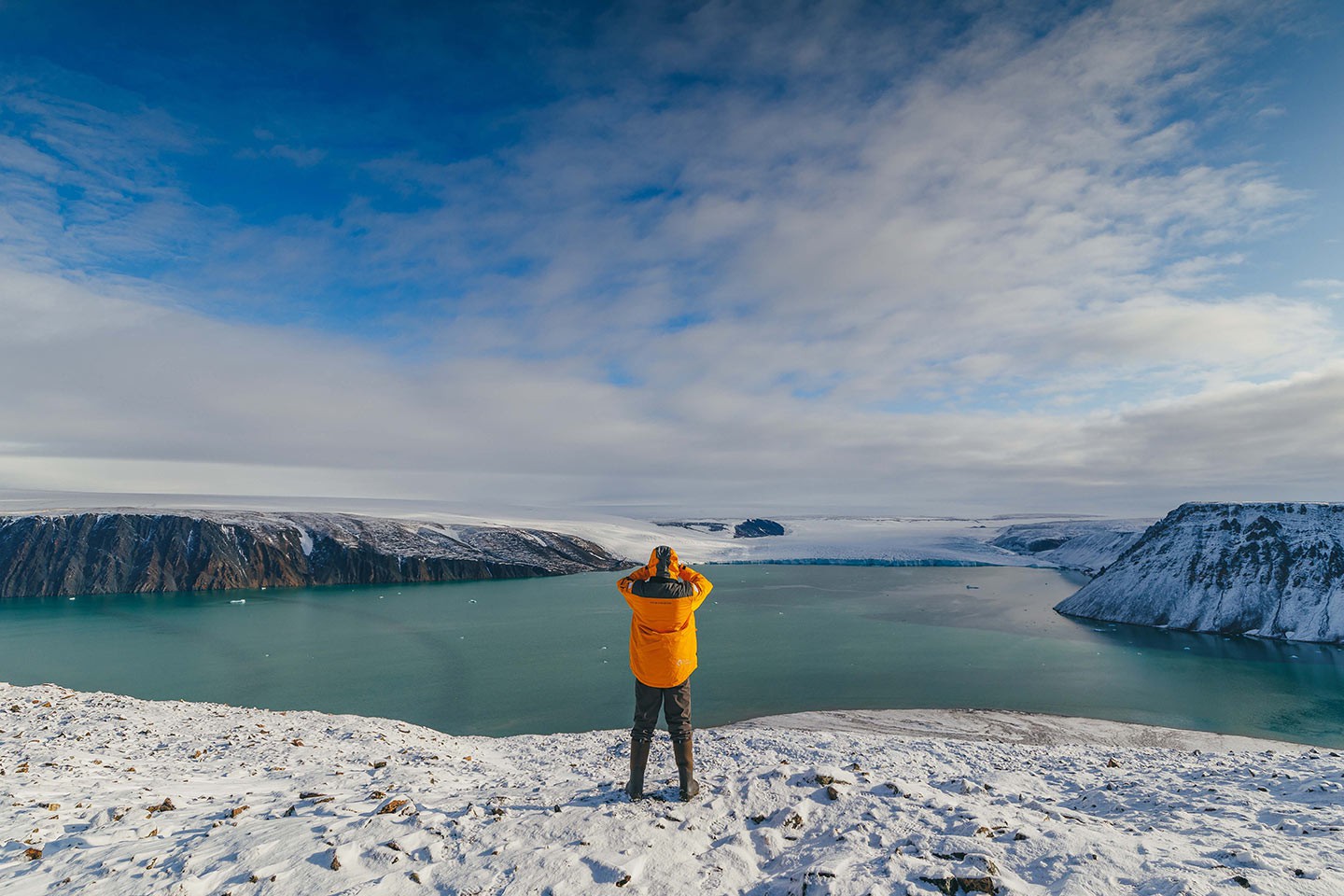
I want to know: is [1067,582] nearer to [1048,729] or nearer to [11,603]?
[1048,729]

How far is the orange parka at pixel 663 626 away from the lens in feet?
18.6

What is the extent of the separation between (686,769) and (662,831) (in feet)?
2.32

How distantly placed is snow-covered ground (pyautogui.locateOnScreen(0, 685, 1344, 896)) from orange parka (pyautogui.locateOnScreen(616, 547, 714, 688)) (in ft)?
3.76

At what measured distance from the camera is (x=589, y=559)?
265 ft

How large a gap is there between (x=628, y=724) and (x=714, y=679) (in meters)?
5.69

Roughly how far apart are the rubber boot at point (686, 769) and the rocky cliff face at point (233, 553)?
6671 cm

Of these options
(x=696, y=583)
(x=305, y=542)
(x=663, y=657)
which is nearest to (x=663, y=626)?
(x=663, y=657)

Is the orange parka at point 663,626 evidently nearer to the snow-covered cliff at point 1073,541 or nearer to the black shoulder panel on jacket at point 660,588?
the black shoulder panel on jacket at point 660,588

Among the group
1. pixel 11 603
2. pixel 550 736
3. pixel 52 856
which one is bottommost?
pixel 11 603

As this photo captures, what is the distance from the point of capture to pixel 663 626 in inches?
227

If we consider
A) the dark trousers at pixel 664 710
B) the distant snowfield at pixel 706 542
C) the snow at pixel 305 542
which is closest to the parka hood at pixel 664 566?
the dark trousers at pixel 664 710

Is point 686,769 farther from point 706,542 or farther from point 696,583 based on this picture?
point 706,542

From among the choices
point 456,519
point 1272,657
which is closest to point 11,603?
point 456,519

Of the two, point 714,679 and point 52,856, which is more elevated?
point 52,856
